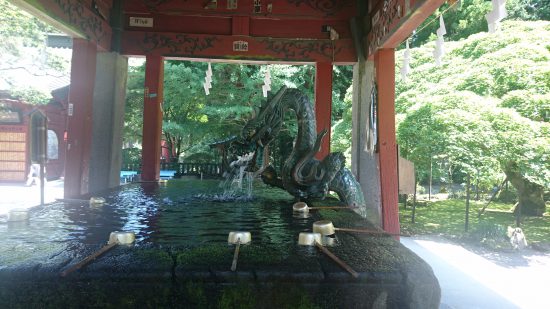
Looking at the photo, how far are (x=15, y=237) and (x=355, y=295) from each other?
5.73ft

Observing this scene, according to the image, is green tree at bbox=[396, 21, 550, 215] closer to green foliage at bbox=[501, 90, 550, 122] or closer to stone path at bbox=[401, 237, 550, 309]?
green foliage at bbox=[501, 90, 550, 122]

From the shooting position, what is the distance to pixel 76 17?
5.15 m

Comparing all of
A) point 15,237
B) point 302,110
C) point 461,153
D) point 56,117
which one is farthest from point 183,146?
point 15,237

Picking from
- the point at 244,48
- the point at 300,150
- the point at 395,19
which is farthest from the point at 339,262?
the point at 244,48

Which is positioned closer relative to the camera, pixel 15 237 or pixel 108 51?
pixel 15 237

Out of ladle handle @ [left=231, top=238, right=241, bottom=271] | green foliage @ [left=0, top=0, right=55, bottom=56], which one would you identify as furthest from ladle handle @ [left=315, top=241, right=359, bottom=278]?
green foliage @ [left=0, top=0, right=55, bottom=56]

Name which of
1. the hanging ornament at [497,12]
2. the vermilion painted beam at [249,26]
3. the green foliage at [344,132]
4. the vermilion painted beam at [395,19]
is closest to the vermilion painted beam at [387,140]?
the vermilion painted beam at [395,19]

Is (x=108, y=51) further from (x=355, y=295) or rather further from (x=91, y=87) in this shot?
(x=355, y=295)

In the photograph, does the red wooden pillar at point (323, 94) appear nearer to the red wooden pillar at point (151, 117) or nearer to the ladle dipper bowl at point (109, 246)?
the red wooden pillar at point (151, 117)

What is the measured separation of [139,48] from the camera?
6734 millimetres

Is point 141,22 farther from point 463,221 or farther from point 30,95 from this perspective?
point 463,221

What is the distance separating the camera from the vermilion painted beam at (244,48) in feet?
22.3

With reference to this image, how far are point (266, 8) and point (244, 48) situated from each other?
0.76 metres

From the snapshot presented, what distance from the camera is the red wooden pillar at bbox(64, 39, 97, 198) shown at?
589 cm
